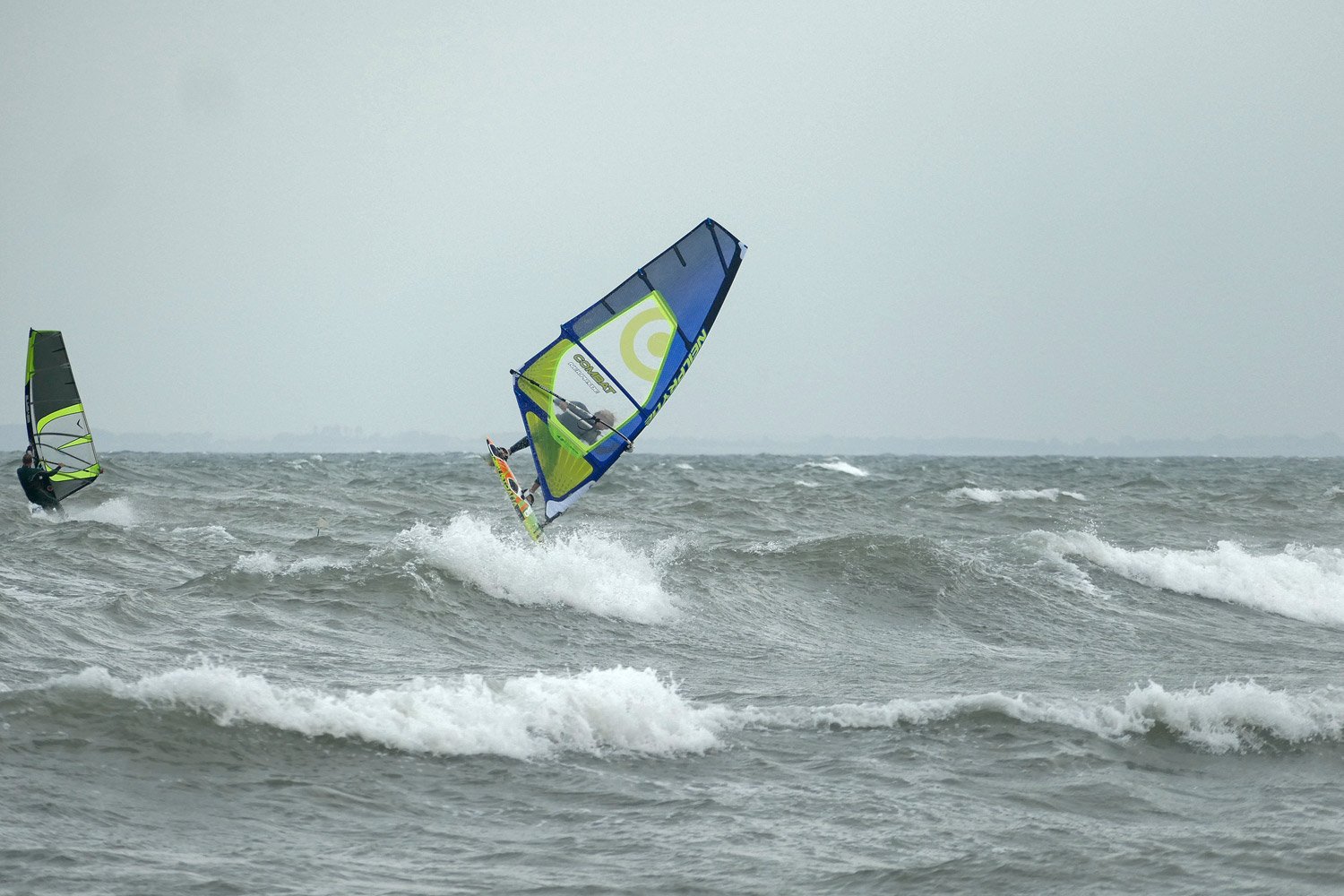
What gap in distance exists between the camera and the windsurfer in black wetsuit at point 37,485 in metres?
19.0

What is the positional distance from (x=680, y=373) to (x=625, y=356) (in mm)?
612

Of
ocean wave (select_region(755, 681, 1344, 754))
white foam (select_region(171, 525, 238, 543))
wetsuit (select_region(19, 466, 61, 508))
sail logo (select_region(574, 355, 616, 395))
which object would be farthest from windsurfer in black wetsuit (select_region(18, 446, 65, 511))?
ocean wave (select_region(755, 681, 1344, 754))

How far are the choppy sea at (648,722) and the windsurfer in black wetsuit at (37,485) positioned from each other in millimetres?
3800

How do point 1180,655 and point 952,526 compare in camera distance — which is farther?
point 952,526

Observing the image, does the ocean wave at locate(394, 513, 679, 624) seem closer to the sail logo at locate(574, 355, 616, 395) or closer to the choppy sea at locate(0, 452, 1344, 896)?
the choppy sea at locate(0, 452, 1344, 896)

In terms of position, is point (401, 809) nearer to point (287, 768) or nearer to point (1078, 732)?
point (287, 768)

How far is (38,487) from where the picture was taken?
63.0ft

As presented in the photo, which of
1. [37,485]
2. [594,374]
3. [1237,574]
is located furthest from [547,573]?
[37,485]

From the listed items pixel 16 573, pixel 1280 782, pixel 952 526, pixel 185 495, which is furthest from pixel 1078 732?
pixel 185 495

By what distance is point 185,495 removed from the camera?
2653 cm

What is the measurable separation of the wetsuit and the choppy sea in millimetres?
3790

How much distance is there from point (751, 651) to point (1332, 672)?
5.06 meters

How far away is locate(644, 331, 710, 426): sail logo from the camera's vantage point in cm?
1198

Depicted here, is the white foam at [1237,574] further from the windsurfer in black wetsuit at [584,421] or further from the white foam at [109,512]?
the white foam at [109,512]
